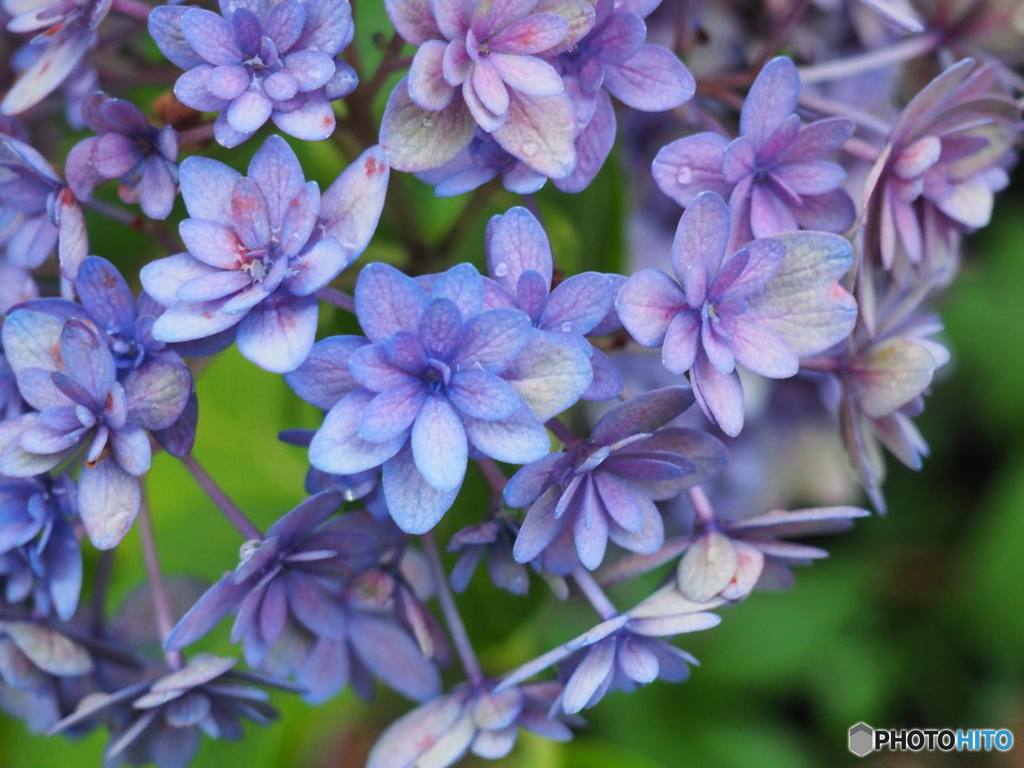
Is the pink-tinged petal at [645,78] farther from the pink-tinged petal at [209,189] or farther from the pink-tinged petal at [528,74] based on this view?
the pink-tinged petal at [209,189]

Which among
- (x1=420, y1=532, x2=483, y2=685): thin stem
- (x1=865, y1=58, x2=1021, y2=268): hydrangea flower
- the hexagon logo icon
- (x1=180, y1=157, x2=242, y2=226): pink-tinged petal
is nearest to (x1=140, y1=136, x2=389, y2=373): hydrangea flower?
(x1=180, y1=157, x2=242, y2=226): pink-tinged petal

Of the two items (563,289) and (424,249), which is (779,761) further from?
(563,289)

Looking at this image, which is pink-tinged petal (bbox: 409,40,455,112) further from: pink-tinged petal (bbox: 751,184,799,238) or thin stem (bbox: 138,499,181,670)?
thin stem (bbox: 138,499,181,670)

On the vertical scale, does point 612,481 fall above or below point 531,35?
below

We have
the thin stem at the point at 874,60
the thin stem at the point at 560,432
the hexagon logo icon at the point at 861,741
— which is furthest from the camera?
the hexagon logo icon at the point at 861,741

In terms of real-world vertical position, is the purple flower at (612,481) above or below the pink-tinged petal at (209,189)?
below

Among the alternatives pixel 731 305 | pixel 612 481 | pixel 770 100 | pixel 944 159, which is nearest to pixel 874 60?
pixel 944 159

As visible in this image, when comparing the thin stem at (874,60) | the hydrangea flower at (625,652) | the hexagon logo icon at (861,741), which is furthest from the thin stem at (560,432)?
the hexagon logo icon at (861,741)

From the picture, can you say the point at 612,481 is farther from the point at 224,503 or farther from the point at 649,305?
the point at 224,503
